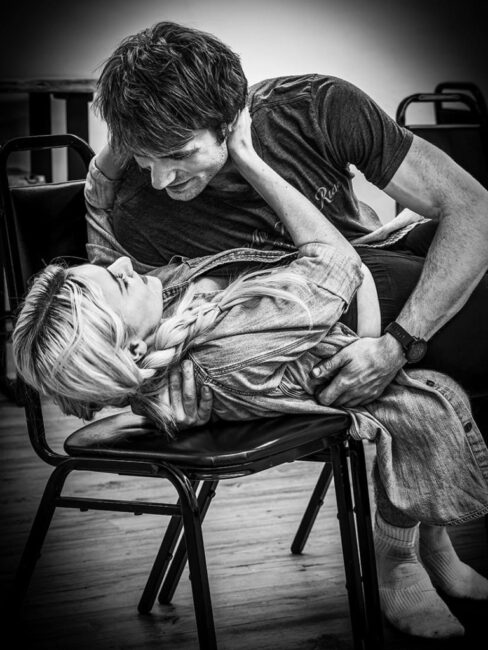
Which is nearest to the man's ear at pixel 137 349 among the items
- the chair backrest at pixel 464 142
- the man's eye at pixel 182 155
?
the man's eye at pixel 182 155

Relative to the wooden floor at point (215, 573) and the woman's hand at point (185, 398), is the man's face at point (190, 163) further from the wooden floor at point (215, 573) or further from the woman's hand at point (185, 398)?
the wooden floor at point (215, 573)

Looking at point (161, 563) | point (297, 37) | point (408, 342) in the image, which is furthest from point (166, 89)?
point (297, 37)

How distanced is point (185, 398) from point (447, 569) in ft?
2.44

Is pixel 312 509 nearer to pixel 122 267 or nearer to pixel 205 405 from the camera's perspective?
pixel 205 405

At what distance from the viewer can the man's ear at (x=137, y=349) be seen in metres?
1.38

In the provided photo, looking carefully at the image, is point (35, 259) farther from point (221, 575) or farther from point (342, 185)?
point (221, 575)

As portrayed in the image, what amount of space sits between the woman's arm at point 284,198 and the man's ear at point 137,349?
0.33 metres

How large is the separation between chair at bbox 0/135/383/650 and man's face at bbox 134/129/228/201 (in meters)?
0.34

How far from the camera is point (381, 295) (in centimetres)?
159

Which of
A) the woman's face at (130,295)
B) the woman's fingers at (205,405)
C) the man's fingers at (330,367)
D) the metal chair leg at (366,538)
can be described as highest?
the woman's face at (130,295)

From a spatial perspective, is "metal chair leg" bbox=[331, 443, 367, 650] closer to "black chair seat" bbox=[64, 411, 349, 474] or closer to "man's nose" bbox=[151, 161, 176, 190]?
"black chair seat" bbox=[64, 411, 349, 474]

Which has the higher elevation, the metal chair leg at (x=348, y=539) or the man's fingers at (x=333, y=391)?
the man's fingers at (x=333, y=391)

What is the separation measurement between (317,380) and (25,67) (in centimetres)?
437

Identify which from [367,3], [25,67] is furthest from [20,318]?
[367,3]
